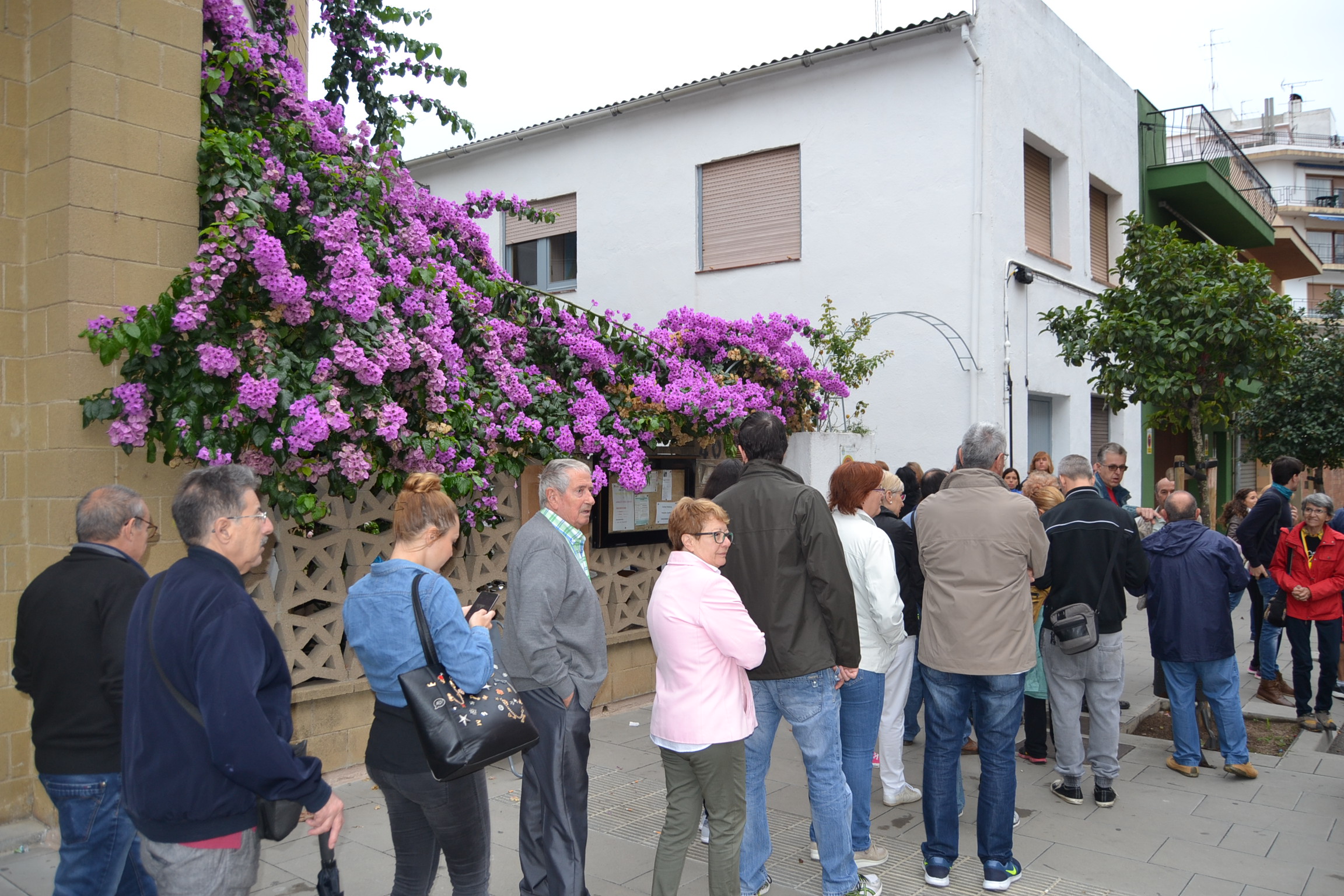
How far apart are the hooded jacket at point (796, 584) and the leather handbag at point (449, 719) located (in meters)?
1.32

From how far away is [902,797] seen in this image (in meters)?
5.31

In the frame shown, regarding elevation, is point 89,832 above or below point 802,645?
below

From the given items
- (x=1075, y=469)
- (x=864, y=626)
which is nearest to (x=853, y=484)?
(x=864, y=626)

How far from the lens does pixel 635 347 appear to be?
7.37 meters

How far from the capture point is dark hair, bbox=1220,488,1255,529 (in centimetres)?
997

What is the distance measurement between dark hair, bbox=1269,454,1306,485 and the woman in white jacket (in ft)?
16.2

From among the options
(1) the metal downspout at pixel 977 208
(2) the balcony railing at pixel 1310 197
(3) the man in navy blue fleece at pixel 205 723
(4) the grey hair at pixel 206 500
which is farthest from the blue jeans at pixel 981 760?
(2) the balcony railing at pixel 1310 197

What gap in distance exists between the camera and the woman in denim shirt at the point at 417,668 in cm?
290

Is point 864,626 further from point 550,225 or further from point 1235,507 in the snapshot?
point 550,225

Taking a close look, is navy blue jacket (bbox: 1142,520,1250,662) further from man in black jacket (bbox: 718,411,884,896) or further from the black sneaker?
man in black jacket (bbox: 718,411,884,896)

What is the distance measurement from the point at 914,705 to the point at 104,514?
16.2 ft

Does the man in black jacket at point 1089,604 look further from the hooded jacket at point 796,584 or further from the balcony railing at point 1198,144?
the balcony railing at point 1198,144

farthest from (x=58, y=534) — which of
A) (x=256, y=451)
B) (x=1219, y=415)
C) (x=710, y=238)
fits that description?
(x=710, y=238)

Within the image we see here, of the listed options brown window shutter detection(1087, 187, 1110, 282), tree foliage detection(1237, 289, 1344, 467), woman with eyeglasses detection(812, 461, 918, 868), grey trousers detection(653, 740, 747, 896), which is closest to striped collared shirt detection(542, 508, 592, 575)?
grey trousers detection(653, 740, 747, 896)
